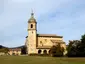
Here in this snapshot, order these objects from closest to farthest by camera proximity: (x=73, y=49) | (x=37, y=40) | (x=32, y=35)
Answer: (x=73, y=49) < (x=32, y=35) < (x=37, y=40)

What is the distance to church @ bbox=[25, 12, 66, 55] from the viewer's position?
119 meters

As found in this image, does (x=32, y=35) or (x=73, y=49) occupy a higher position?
(x=32, y=35)

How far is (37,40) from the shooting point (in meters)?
125

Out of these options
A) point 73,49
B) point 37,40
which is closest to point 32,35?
point 37,40

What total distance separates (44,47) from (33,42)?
817 centimetres

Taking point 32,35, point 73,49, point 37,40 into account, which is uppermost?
point 32,35

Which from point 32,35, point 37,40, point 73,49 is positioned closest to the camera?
point 73,49

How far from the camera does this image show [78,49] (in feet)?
271

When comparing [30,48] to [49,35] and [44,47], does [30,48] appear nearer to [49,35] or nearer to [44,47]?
[44,47]

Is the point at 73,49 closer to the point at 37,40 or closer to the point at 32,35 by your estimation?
the point at 32,35

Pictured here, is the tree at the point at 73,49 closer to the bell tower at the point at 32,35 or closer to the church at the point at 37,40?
the bell tower at the point at 32,35

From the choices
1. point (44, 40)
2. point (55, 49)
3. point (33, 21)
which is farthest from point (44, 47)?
point (55, 49)

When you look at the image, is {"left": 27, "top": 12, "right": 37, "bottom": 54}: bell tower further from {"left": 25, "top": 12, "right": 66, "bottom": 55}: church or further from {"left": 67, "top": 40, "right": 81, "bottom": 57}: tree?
{"left": 67, "top": 40, "right": 81, "bottom": 57}: tree

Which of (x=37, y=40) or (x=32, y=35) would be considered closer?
(x=32, y=35)
